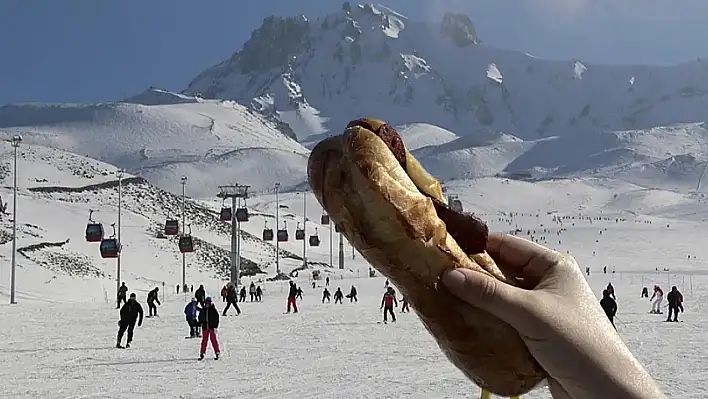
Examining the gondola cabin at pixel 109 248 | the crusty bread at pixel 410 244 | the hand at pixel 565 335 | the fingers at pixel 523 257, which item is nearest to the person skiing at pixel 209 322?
the fingers at pixel 523 257

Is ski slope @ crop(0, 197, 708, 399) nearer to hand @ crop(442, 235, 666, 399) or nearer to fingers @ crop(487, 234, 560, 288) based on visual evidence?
fingers @ crop(487, 234, 560, 288)

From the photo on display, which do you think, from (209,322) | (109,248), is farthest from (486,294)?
(109,248)

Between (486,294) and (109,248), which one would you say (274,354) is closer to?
(486,294)

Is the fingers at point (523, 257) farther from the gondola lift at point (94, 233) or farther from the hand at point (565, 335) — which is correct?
the gondola lift at point (94, 233)

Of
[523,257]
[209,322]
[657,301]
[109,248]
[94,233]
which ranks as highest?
[94,233]

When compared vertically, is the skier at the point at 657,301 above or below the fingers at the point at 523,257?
below

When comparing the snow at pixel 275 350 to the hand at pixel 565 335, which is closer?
the hand at pixel 565 335

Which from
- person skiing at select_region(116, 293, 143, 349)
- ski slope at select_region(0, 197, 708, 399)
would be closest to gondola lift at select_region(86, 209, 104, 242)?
ski slope at select_region(0, 197, 708, 399)
